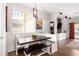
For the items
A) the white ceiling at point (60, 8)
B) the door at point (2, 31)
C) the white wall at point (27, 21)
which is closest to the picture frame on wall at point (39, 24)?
the white wall at point (27, 21)

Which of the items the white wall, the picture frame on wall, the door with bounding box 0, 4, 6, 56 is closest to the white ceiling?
the white wall

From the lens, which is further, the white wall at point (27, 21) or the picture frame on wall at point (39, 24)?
the picture frame on wall at point (39, 24)

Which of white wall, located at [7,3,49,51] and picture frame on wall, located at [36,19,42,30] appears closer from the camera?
white wall, located at [7,3,49,51]

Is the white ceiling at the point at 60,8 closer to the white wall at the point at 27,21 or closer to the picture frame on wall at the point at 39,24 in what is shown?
the white wall at the point at 27,21

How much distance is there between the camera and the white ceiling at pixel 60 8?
163cm

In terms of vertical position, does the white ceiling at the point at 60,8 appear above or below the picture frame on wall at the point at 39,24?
above

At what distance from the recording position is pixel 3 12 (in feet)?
5.35

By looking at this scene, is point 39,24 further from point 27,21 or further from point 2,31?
point 2,31

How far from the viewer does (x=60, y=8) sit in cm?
167

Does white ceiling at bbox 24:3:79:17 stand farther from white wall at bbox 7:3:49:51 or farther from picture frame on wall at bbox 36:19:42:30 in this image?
picture frame on wall at bbox 36:19:42:30

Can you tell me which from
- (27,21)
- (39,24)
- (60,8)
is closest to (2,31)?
(27,21)

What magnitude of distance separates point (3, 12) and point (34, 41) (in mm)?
724

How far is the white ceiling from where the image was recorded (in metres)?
1.63

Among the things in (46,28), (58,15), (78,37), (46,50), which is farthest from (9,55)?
(78,37)
